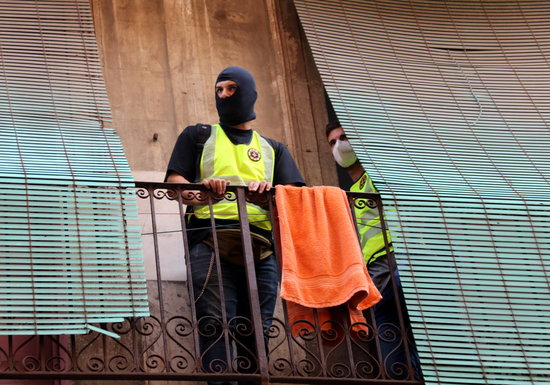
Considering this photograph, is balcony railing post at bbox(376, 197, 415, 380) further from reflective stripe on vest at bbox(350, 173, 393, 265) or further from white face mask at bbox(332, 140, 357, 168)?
white face mask at bbox(332, 140, 357, 168)

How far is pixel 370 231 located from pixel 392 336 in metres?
0.81

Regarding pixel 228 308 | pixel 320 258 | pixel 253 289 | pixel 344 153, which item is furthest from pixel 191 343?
pixel 344 153

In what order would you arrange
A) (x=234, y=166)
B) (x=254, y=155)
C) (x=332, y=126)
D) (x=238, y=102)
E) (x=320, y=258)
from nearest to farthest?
(x=320, y=258) → (x=234, y=166) → (x=254, y=155) → (x=238, y=102) → (x=332, y=126)

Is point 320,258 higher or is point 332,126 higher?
point 332,126

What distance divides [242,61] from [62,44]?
5.95 feet

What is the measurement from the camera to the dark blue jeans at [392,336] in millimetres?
9461

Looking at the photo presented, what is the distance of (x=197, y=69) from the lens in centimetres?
1141

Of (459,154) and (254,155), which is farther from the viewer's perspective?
(459,154)

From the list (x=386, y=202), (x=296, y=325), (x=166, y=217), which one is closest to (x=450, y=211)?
(x=386, y=202)

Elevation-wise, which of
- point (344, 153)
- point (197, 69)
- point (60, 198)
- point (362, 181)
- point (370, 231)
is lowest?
point (370, 231)

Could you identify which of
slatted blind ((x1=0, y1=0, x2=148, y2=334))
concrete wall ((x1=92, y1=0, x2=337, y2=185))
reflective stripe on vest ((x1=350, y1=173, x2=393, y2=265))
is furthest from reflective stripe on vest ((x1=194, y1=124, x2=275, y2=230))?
concrete wall ((x1=92, y1=0, x2=337, y2=185))

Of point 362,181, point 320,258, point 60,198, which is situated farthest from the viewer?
point 362,181

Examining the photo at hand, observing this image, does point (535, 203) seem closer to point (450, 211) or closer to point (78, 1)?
point (450, 211)

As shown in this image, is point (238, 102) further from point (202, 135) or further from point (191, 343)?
point (191, 343)
